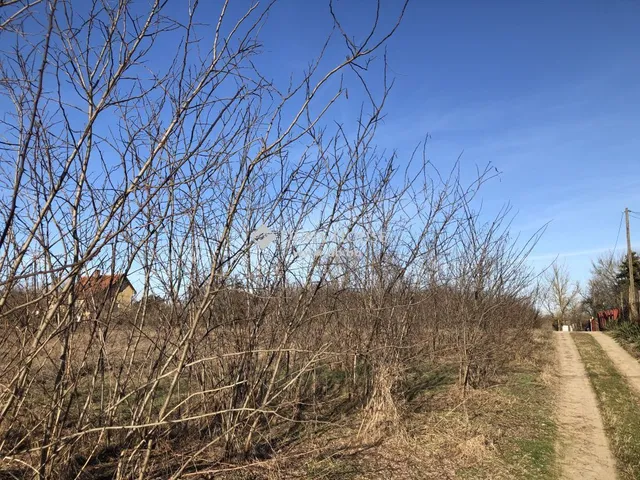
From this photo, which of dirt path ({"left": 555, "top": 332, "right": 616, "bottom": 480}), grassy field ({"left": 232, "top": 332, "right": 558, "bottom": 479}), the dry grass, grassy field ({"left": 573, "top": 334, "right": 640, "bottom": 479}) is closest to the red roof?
the dry grass

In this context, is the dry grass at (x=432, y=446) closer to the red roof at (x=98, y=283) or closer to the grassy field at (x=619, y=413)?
the grassy field at (x=619, y=413)

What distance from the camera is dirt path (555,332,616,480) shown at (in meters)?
5.09

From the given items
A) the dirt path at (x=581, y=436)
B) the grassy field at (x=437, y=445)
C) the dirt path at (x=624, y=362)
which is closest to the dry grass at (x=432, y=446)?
the grassy field at (x=437, y=445)

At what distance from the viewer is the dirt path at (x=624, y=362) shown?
11090mm

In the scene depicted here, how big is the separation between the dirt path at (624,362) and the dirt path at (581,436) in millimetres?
961

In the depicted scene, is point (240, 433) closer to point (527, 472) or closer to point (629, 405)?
point (527, 472)

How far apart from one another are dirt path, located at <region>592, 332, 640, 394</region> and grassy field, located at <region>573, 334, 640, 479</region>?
17 cm

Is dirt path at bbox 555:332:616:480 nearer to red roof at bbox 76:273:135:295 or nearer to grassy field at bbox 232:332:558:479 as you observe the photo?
grassy field at bbox 232:332:558:479

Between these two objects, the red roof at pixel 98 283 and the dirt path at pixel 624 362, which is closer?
the red roof at pixel 98 283

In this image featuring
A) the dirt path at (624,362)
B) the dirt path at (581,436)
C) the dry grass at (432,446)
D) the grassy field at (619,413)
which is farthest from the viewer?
the dirt path at (624,362)

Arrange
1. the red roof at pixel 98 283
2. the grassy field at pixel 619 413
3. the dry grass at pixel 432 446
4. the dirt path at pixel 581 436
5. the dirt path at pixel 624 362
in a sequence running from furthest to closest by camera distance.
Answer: the dirt path at pixel 624 362 → the grassy field at pixel 619 413 → the dirt path at pixel 581 436 → the dry grass at pixel 432 446 → the red roof at pixel 98 283

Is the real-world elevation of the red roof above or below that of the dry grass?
above

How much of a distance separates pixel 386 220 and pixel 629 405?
17.6ft

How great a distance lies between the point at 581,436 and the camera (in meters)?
6.39
